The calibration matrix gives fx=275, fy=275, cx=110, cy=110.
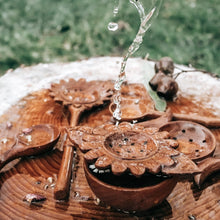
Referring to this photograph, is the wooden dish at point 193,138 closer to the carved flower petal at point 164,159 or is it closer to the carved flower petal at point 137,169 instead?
the carved flower petal at point 164,159

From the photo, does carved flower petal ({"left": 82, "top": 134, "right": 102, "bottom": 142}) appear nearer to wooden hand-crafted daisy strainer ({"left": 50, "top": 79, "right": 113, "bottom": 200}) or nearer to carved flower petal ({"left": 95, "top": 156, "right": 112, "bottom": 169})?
carved flower petal ({"left": 95, "top": 156, "right": 112, "bottom": 169})

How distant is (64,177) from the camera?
146 cm

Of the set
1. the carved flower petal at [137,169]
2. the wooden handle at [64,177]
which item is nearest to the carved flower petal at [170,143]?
the carved flower petal at [137,169]

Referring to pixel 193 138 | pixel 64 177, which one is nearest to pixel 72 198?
pixel 64 177

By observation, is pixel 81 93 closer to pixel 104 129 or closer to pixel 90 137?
pixel 104 129

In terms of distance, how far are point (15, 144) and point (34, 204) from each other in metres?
0.42

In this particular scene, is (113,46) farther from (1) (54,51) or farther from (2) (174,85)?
(2) (174,85)

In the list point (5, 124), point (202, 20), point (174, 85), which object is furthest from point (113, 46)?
point (5, 124)

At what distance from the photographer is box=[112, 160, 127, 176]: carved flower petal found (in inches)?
45.6

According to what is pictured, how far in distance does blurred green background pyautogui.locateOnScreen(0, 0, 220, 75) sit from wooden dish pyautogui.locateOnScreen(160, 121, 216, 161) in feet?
12.4

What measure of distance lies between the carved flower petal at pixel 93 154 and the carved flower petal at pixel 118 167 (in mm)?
87

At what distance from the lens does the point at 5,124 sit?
6.69 feet

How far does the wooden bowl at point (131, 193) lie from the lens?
118cm

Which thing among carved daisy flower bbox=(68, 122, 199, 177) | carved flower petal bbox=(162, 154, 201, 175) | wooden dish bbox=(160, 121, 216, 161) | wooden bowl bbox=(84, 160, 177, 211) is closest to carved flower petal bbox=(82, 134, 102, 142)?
carved daisy flower bbox=(68, 122, 199, 177)
